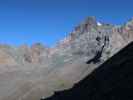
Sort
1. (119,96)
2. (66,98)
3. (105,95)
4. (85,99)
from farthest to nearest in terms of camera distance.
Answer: (66,98)
(85,99)
(105,95)
(119,96)

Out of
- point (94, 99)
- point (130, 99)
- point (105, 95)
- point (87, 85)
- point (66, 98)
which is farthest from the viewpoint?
point (66, 98)

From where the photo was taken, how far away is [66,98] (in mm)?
196000

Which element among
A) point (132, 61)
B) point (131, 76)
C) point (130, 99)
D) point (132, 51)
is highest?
point (132, 51)

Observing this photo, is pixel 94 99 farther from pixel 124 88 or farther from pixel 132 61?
pixel 132 61

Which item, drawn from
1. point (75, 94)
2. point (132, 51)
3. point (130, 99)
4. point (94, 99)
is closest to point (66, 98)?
point (75, 94)

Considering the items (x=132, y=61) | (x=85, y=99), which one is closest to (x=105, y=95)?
(x=85, y=99)

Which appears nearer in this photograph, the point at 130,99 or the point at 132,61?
the point at 130,99

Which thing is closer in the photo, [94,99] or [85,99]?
[94,99]

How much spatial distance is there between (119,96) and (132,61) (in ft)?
173

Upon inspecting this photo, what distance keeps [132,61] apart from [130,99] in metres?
62.6

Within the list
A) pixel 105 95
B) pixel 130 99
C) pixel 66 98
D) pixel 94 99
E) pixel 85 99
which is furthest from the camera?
pixel 66 98

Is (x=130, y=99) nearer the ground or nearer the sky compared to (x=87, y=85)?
nearer the ground

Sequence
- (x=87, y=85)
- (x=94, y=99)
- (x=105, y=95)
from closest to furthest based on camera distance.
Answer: (x=105, y=95) < (x=94, y=99) < (x=87, y=85)

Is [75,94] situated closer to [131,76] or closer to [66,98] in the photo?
[66,98]
